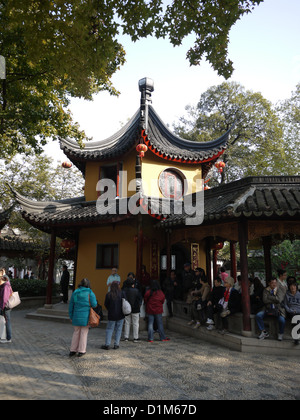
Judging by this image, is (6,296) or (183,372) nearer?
(183,372)

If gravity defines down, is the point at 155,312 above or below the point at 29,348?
above

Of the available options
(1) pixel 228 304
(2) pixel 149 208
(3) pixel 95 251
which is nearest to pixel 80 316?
(1) pixel 228 304

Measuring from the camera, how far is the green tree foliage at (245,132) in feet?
73.6

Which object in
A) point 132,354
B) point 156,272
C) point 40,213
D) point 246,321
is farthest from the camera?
point 40,213

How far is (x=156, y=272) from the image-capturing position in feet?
37.0

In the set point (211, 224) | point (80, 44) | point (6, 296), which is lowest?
point (6, 296)

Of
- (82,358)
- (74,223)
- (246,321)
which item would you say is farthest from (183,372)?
(74,223)

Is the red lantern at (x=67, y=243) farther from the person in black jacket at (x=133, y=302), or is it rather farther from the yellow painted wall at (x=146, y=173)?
the person in black jacket at (x=133, y=302)

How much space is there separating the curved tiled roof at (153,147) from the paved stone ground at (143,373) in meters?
7.31

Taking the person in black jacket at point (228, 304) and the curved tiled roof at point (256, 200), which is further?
the person in black jacket at point (228, 304)

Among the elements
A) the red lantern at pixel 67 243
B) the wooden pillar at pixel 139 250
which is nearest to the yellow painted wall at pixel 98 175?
the red lantern at pixel 67 243

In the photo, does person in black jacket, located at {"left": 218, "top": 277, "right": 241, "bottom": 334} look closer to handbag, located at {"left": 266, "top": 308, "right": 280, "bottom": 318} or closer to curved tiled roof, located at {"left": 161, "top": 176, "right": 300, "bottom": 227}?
handbag, located at {"left": 266, "top": 308, "right": 280, "bottom": 318}

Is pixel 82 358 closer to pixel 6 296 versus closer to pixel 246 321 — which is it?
pixel 6 296
